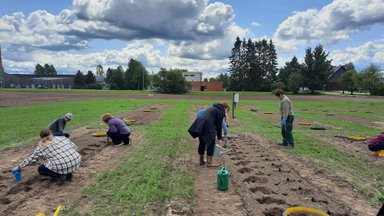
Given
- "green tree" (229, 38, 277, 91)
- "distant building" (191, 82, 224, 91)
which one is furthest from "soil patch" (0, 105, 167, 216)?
"distant building" (191, 82, 224, 91)

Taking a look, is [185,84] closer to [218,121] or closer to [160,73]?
[160,73]

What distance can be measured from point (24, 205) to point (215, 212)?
331 cm

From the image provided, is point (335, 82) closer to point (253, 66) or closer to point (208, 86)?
point (253, 66)

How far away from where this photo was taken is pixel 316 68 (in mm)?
76438

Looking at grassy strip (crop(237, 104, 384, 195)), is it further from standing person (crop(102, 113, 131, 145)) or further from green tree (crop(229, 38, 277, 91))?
green tree (crop(229, 38, 277, 91))

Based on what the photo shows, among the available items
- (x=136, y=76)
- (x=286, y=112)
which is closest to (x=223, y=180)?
(x=286, y=112)

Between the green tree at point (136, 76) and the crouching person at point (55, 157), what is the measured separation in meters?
96.1

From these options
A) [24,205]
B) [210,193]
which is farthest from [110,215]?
[210,193]

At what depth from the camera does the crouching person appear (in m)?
6.76

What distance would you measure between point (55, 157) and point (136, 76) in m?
101

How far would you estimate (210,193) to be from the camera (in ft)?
Result: 21.6

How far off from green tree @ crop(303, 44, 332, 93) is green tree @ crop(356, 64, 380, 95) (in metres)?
6.90

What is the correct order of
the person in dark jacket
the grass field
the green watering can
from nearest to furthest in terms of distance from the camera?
the grass field < the green watering can < the person in dark jacket

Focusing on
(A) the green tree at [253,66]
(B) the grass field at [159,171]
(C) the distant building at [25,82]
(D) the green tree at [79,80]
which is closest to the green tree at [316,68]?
(A) the green tree at [253,66]
